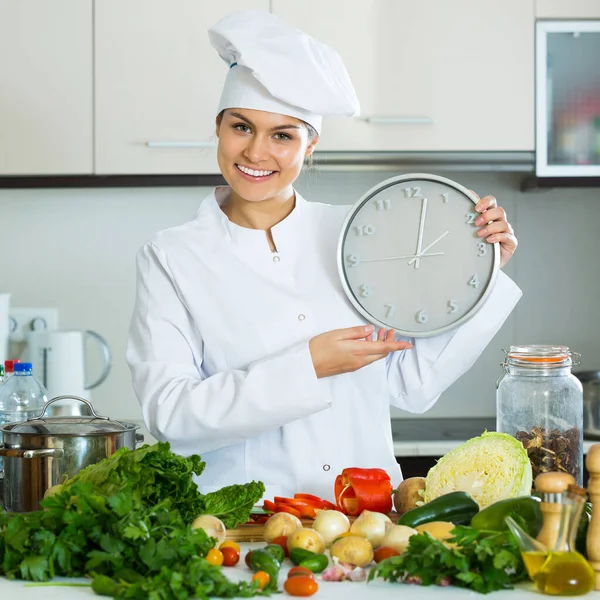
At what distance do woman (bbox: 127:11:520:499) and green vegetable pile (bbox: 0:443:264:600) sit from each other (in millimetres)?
432

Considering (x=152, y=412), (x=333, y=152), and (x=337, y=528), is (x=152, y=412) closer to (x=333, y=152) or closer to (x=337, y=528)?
(x=337, y=528)

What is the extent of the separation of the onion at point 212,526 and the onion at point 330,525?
0.41 ft

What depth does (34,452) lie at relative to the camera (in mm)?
1397

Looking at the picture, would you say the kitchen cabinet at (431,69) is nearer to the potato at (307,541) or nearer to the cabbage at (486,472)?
the cabbage at (486,472)

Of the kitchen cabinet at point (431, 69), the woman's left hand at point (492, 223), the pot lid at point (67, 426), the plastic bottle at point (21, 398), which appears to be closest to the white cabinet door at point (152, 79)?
the kitchen cabinet at point (431, 69)

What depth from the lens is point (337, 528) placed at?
125cm

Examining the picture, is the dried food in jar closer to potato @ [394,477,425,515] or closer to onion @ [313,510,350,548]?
potato @ [394,477,425,515]

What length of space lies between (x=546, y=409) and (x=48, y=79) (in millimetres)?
2021

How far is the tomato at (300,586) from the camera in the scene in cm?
106

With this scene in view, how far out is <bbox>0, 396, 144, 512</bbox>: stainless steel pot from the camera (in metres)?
1.40

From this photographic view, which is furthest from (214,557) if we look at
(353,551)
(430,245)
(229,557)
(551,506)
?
(430,245)

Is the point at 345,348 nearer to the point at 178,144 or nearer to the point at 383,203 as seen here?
the point at 383,203

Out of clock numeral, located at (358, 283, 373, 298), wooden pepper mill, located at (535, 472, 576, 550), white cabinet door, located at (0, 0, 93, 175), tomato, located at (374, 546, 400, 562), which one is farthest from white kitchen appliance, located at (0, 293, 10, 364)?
wooden pepper mill, located at (535, 472, 576, 550)

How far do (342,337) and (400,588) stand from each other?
2.02 feet
